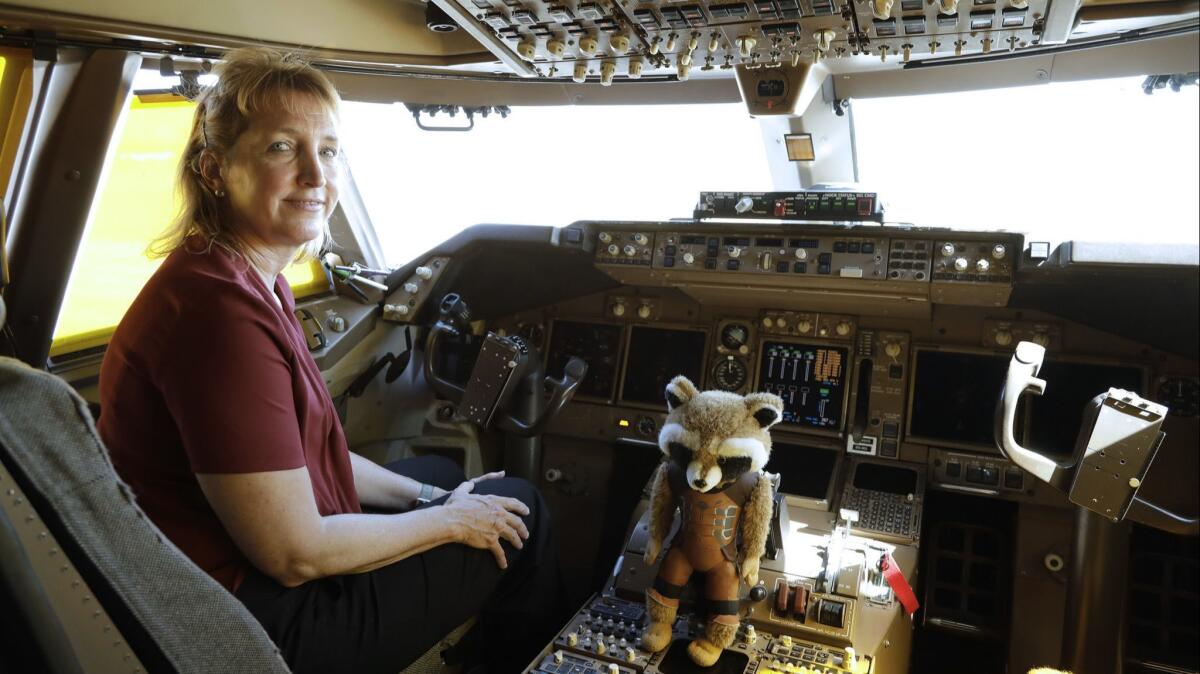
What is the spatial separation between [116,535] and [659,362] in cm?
222

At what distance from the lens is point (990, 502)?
2619 mm

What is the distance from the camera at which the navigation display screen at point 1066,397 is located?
2.49 m

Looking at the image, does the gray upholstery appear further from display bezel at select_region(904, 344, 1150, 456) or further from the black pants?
display bezel at select_region(904, 344, 1150, 456)

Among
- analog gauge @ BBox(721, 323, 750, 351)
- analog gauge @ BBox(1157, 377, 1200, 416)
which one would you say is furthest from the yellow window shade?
analog gauge @ BBox(1157, 377, 1200, 416)

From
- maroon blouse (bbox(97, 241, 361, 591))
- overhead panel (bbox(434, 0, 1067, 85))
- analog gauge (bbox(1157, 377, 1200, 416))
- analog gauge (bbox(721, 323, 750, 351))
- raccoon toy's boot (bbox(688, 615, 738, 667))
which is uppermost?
overhead panel (bbox(434, 0, 1067, 85))

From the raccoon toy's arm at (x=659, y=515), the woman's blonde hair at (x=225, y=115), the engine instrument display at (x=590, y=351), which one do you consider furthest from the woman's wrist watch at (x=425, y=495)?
the engine instrument display at (x=590, y=351)

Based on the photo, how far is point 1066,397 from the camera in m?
2.52

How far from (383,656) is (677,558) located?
67cm

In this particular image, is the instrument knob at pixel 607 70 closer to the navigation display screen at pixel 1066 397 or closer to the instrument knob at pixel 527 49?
the instrument knob at pixel 527 49

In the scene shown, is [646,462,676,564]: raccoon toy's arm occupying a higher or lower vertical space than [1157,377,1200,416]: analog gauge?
lower

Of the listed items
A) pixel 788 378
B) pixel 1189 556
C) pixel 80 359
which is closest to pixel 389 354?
pixel 80 359

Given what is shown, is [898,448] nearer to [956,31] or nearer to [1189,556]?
[1189,556]

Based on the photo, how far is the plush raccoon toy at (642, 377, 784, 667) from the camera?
5.74ft

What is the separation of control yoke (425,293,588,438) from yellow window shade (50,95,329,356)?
3.22 feet
